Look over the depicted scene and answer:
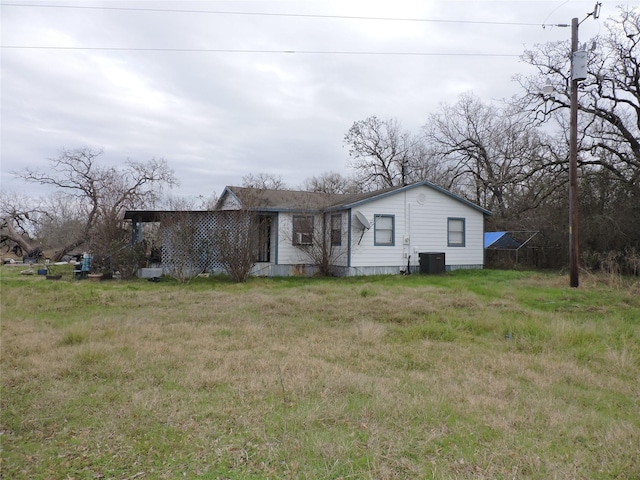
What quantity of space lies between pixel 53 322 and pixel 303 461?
21.0ft

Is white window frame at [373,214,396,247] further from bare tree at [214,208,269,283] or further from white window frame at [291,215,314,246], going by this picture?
bare tree at [214,208,269,283]

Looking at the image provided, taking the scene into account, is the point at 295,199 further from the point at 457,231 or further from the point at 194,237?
the point at 457,231

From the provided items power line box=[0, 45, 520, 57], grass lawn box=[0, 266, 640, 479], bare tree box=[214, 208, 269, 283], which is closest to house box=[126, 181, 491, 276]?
bare tree box=[214, 208, 269, 283]

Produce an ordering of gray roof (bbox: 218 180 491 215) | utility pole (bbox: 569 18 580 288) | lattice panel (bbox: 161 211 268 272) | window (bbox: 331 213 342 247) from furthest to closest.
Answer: window (bbox: 331 213 342 247) < gray roof (bbox: 218 180 491 215) < lattice panel (bbox: 161 211 268 272) < utility pole (bbox: 569 18 580 288)

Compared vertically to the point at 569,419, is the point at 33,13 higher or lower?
higher

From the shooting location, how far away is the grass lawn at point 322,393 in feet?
9.30

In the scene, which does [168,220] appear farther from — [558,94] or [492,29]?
[558,94]

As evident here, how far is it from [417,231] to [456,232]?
6.57ft

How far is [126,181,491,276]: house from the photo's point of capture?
15461 mm

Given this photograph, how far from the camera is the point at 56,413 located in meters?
3.57

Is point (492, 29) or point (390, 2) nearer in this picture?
point (390, 2)

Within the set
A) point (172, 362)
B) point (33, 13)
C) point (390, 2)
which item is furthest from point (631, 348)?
point (33, 13)

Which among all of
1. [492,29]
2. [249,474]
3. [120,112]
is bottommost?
[249,474]

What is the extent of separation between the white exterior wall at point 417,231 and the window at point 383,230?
0.14m
